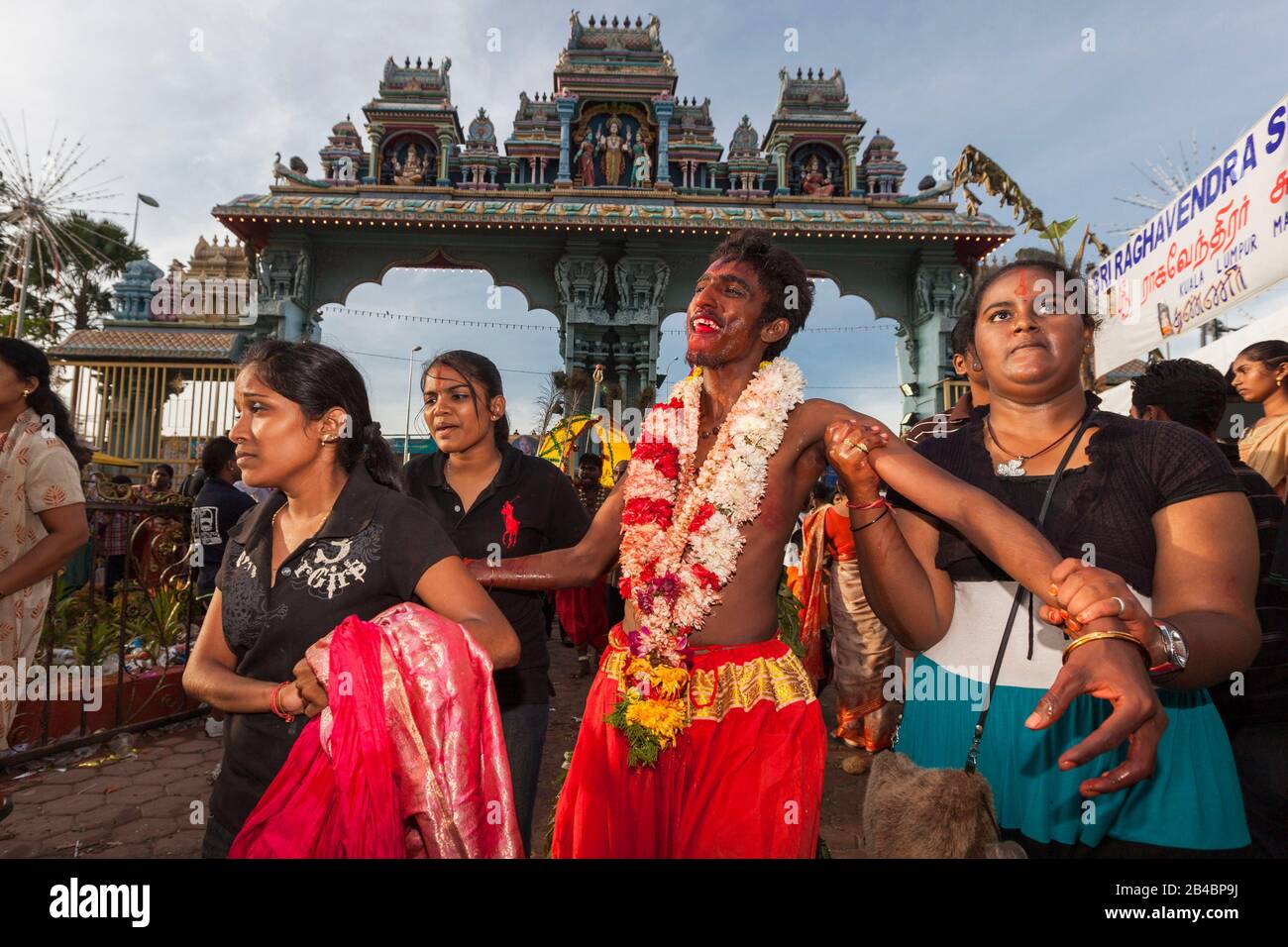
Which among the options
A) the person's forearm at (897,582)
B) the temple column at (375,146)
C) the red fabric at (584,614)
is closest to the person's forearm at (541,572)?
the person's forearm at (897,582)

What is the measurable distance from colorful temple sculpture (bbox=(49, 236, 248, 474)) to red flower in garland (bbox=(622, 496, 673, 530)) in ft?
49.4

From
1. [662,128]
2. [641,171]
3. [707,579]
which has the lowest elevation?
[707,579]

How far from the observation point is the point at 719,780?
205 cm

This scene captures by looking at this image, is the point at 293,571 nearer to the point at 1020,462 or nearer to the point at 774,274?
the point at 774,274

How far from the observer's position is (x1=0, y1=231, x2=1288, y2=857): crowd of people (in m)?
1.60

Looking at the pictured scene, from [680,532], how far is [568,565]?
0.42 meters

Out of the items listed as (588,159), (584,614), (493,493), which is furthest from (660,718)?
(588,159)

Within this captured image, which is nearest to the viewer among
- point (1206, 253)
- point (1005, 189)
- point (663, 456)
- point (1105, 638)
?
point (1105, 638)

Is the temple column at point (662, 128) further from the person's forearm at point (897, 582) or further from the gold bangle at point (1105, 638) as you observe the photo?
the gold bangle at point (1105, 638)

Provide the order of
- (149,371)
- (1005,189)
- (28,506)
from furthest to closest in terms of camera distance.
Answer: (149,371) < (1005,189) < (28,506)

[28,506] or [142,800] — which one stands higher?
[28,506]

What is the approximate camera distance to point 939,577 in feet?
6.33
